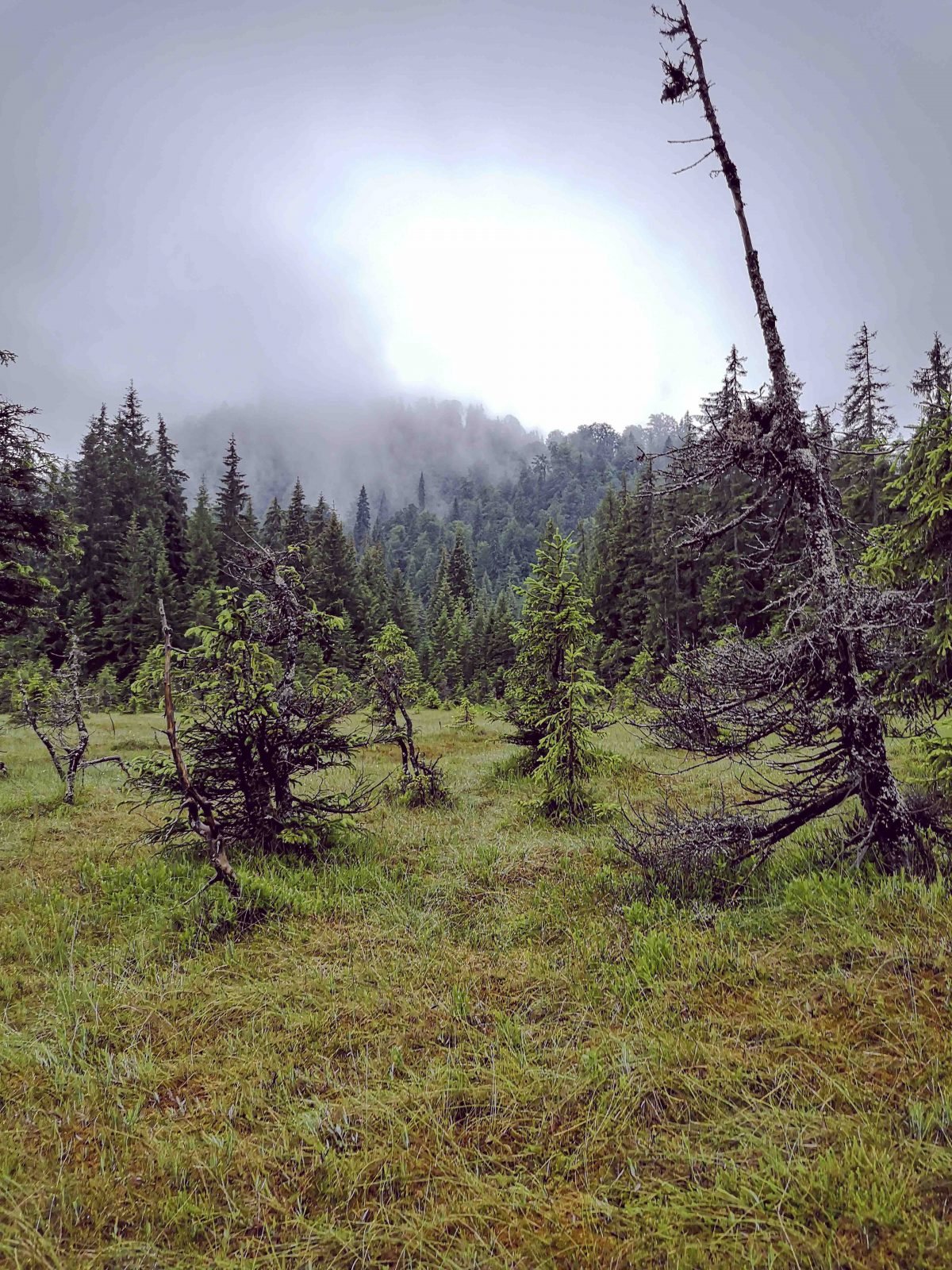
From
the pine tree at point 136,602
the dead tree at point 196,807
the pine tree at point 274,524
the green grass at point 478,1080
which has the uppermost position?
the pine tree at point 274,524

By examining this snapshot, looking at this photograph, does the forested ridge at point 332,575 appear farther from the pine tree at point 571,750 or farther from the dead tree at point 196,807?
the dead tree at point 196,807

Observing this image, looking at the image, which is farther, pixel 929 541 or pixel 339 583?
pixel 339 583

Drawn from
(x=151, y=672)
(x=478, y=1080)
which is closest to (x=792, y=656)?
(x=478, y=1080)

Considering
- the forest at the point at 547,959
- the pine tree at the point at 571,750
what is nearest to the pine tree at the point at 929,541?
the forest at the point at 547,959

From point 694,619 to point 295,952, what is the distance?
38459 millimetres

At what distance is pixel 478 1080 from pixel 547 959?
5.14 ft

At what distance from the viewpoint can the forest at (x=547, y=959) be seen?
2.50 meters

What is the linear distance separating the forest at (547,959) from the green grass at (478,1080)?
0.07 ft

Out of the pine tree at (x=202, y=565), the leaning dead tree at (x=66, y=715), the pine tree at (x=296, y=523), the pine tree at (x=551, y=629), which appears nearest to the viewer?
the pine tree at (x=551, y=629)

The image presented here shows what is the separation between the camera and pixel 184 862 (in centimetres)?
688

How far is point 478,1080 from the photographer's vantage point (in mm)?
3391

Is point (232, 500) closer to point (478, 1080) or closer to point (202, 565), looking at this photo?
point (202, 565)

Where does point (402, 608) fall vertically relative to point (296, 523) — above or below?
below

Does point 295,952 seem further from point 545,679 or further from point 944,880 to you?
point 545,679
